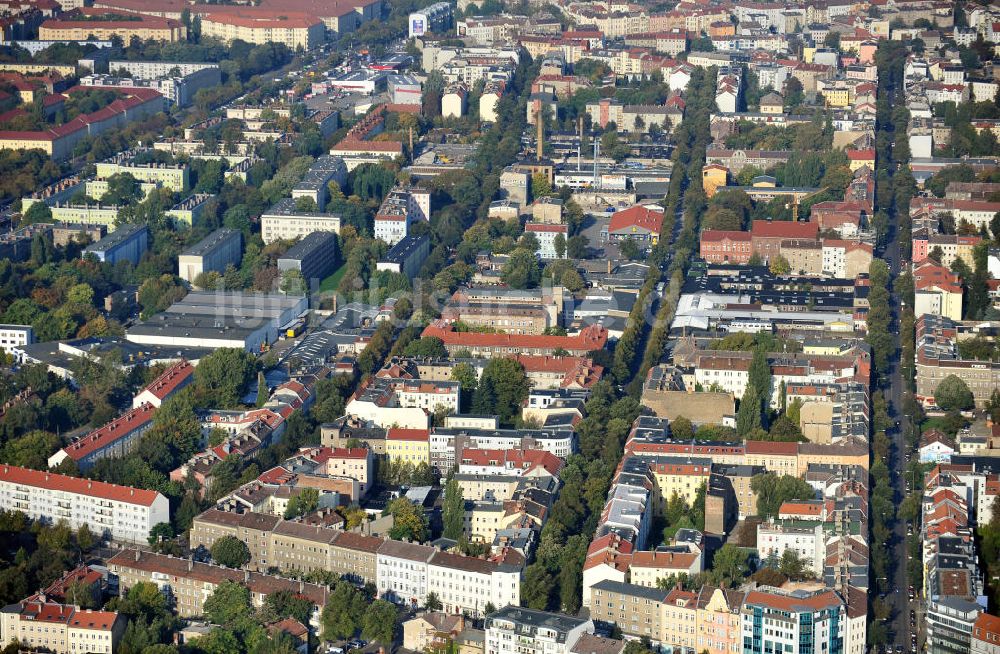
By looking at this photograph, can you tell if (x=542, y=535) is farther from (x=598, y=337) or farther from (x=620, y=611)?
(x=598, y=337)

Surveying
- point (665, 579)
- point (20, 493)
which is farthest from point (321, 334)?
point (665, 579)

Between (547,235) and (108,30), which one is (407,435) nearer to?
(547,235)

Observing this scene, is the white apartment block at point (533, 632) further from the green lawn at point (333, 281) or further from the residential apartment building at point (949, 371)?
the green lawn at point (333, 281)

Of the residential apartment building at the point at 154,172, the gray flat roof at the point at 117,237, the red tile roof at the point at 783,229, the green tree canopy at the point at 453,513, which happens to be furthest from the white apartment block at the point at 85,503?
the residential apartment building at the point at 154,172

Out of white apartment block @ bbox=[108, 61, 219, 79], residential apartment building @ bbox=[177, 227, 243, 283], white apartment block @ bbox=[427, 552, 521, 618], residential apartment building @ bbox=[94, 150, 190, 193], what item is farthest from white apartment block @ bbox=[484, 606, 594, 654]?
white apartment block @ bbox=[108, 61, 219, 79]

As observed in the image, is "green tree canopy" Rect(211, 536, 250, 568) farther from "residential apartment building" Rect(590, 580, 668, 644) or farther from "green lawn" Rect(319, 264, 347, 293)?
"green lawn" Rect(319, 264, 347, 293)
